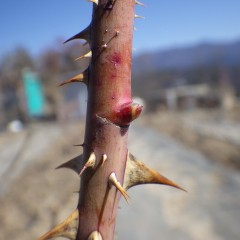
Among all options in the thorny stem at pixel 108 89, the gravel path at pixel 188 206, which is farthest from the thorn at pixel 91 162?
the gravel path at pixel 188 206

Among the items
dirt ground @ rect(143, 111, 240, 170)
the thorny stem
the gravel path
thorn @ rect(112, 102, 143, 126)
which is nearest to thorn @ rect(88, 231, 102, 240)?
the thorny stem

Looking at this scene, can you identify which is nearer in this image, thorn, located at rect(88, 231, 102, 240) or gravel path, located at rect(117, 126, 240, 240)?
thorn, located at rect(88, 231, 102, 240)

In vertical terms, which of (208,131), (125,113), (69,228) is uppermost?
(125,113)

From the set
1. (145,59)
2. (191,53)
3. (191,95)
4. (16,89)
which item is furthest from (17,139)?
(191,53)

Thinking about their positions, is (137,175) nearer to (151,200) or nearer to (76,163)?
(76,163)

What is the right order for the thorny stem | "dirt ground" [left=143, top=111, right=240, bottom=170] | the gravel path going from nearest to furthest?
the thorny stem < the gravel path < "dirt ground" [left=143, top=111, right=240, bottom=170]

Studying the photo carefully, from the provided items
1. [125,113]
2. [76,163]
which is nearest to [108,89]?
[125,113]

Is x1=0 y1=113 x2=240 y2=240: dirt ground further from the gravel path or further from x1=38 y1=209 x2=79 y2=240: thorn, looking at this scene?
x1=38 y1=209 x2=79 y2=240: thorn

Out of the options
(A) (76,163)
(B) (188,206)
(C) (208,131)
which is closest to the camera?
(A) (76,163)

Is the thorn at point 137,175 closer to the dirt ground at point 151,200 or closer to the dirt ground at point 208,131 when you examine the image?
the dirt ground at point 151,200
